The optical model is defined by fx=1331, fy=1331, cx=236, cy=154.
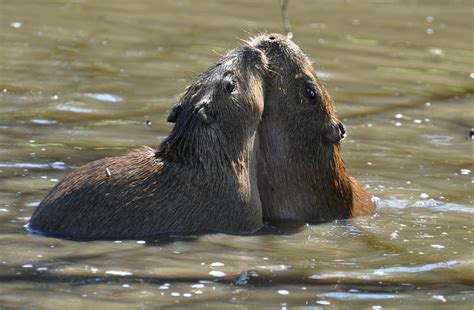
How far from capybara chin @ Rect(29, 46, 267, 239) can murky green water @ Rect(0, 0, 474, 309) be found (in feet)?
0.51

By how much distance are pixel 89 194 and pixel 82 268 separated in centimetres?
69

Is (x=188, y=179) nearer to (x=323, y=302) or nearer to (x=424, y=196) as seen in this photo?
(x=323, y=302)

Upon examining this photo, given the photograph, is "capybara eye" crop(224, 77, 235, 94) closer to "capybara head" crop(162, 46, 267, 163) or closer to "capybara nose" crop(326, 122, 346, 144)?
"capybara head" crop(162, 46, 267, 163)

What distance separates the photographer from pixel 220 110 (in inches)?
322

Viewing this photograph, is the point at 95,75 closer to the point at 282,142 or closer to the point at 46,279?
the point at 282,142

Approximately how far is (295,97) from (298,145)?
320 millimetres

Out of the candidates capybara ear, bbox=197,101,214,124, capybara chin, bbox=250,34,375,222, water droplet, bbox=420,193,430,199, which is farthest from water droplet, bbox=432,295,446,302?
water droplet, bbox=420,193,430,199

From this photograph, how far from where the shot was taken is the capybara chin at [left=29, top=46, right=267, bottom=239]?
7645 millimetres

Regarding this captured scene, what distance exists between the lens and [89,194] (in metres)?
7.59

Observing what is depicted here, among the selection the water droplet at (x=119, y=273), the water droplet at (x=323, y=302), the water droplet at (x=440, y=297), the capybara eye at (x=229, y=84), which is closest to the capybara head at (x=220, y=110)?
the capybara eye at (x=229, y=84)

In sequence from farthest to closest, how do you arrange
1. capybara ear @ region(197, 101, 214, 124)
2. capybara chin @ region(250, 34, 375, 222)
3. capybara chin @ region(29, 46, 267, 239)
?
capybara chin @ region(250, 34, 375, 222) < capybara ear @ region(197, 101, 214, 124) < capybara chin @ region(29, 46, 267, 239)

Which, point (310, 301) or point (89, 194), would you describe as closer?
point (310, 301)

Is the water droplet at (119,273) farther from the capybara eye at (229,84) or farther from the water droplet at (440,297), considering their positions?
the capybara eye at (229,84)

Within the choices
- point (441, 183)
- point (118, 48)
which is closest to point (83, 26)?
point (118, 48)
